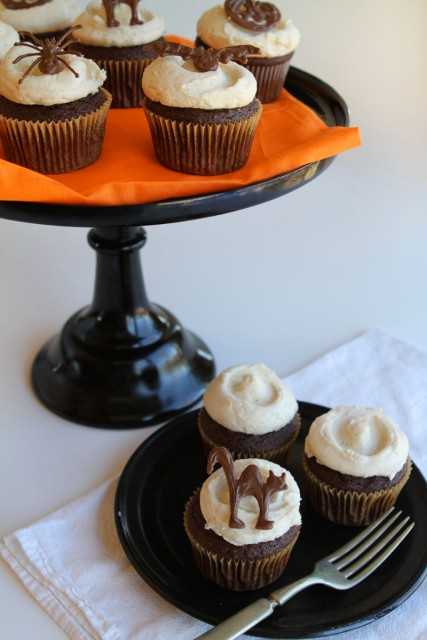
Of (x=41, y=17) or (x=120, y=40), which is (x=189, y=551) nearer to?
(x=120, y=40)

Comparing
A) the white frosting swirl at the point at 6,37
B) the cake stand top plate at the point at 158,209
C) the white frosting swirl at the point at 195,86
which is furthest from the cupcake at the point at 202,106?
the white frosting swirl at the point at 6,37

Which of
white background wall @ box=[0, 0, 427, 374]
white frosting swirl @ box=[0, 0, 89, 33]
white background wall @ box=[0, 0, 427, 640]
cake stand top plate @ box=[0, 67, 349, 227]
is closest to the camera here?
cake stand top plate @ box=[0, 67, 349, 227]

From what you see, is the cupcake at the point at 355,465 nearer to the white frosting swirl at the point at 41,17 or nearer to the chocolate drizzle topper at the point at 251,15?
the chocolate drizzle topper at the point at 251,15

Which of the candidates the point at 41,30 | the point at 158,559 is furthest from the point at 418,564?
the point at 41,30

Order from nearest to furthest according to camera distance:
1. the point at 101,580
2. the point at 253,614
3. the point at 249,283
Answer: the point at 253,614, the point at 101,580, the point at 249,283

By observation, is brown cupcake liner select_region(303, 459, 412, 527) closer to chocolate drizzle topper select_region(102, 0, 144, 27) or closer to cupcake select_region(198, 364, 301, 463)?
cupcake select_region(198, 364, 301, 463)

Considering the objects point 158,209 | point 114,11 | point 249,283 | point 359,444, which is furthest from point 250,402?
point 114,11

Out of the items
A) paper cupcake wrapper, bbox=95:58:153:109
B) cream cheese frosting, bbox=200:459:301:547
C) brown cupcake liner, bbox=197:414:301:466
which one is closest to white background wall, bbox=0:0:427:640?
brown cupcake liner, bbox=197:414:301:466
